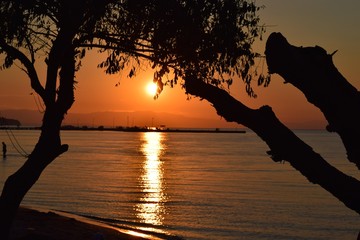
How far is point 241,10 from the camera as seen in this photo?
14227mm

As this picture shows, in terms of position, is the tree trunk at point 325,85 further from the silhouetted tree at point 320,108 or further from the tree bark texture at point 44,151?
the tree bark texture at point 44,151

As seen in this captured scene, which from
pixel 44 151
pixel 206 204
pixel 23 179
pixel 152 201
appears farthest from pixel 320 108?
pixel 152 201

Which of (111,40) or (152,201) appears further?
(152,201)

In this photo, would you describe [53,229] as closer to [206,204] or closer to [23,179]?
[23,179]

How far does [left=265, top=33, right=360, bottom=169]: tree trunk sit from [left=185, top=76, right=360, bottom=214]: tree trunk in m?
0.16

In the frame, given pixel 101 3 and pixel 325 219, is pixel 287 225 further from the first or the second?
pixel 101 3

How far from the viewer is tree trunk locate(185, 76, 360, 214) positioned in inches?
123

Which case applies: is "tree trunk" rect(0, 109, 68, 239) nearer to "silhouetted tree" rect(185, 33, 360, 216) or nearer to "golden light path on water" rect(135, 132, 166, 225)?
"silhouetted tree" rect(185, 33, 360, 216)

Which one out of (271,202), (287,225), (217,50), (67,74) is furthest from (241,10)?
(271,202)

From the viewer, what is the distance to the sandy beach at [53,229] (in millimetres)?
18422

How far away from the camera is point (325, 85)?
3.03 metres

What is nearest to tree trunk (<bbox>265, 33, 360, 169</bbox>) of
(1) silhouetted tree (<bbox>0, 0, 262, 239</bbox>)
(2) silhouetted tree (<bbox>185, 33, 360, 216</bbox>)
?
(2) silhouetted tree (<bbox>185, 33, 360, 216</bbox>)

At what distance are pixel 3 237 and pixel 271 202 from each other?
33.7m

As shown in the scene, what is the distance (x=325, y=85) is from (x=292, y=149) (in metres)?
0.42
